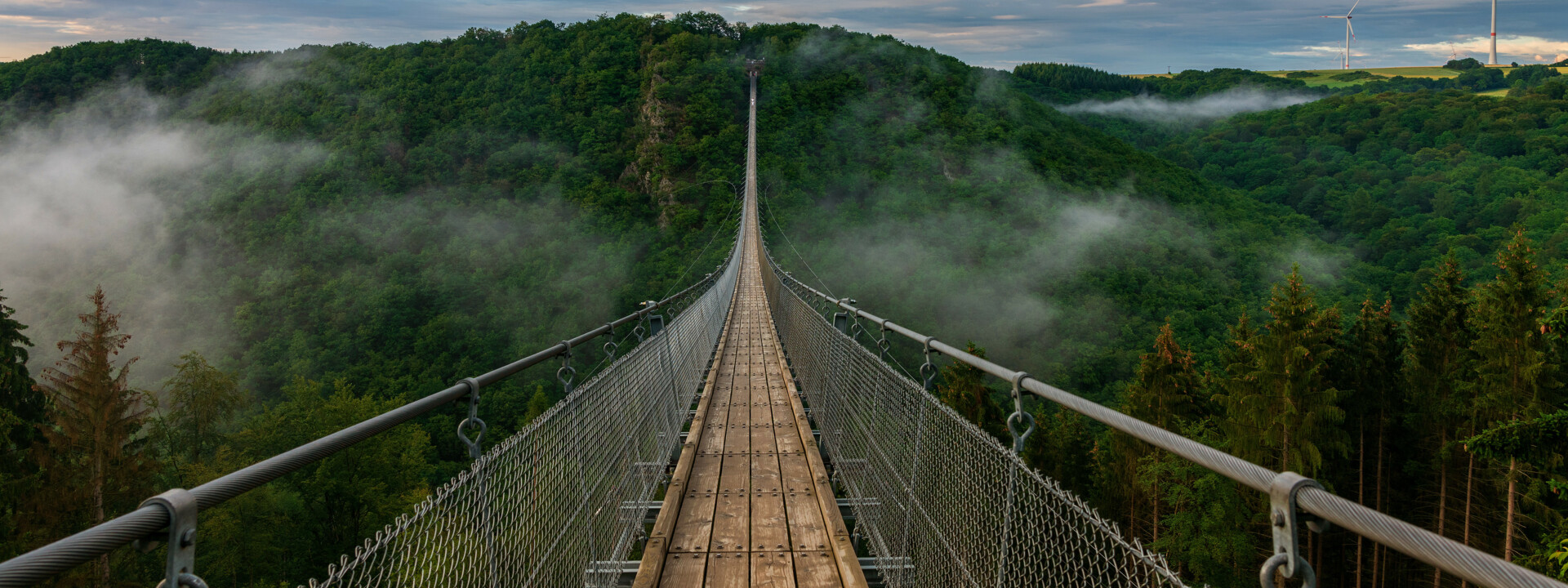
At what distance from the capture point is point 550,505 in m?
2.39

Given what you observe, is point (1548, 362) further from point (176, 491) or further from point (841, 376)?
point (176, 491)

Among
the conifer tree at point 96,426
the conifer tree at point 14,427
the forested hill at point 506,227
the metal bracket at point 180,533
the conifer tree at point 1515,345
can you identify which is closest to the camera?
the metal bracket at point 180,533

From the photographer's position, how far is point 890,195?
6038 centimetres

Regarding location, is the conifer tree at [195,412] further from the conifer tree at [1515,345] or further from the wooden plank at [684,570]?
the conifer tree at [1515,345]

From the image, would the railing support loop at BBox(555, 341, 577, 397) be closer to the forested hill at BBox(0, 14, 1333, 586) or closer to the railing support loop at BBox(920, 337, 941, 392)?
the railing support loop at BBox(920, 337, 941, 392)

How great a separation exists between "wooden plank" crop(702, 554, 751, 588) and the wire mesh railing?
578mm

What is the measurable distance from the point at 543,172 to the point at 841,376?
63329mm

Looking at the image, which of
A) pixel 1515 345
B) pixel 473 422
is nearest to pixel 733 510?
pixel 473 422

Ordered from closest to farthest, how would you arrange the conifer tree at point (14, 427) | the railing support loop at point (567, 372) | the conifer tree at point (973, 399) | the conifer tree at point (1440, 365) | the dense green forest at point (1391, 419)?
the railing support loop at point (567, 372) < the dense green forest at point (1391, 419) < the conifer tree at point (14, 427) < the conifer tree at point (1440, 365) < the conifer tree at point (973, 399)

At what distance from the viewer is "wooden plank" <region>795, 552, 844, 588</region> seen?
2889mm

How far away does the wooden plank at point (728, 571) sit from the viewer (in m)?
2.91

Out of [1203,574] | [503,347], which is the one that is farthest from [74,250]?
[1203,574]

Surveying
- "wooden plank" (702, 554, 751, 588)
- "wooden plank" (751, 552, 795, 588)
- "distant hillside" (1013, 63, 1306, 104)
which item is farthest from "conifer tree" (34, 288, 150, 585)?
"distant hillside" (1013, 63, 1306, 104)

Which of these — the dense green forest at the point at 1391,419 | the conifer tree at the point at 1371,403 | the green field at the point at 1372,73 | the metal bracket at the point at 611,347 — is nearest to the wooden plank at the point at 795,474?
the metal bracket at the point at 611,347
